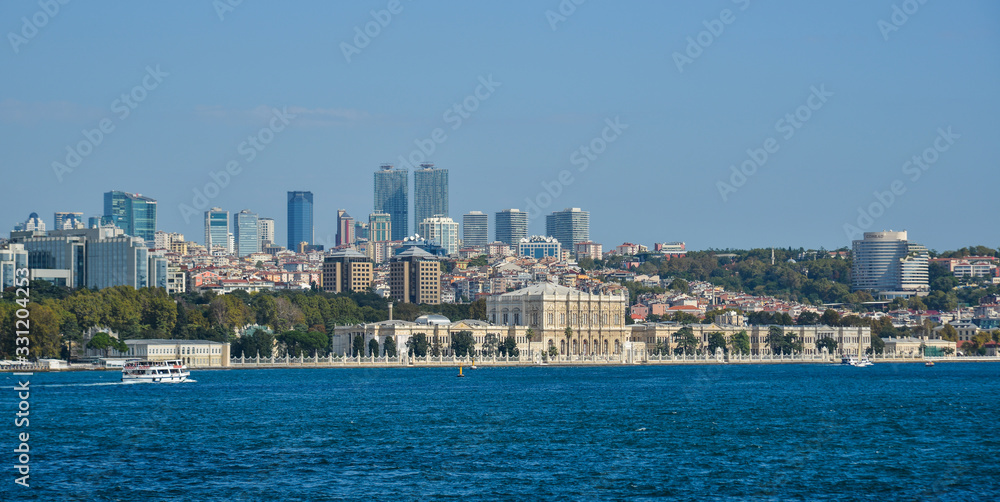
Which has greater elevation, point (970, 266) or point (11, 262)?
point (970, 266)

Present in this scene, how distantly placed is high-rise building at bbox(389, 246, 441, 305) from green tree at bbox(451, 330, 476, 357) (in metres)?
73.8

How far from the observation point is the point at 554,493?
29.8 metres

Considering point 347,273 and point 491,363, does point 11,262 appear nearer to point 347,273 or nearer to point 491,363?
point 491,363

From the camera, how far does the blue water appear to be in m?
30.3

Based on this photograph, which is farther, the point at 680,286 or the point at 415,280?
the point at 680,286

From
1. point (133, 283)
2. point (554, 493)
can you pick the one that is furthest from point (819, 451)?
point (133, 283)

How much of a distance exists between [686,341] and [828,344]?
12.3m

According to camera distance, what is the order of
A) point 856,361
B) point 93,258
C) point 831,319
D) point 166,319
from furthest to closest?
1. point 831,319
2. point 93,258
3. point 856,361
4. point 166,319

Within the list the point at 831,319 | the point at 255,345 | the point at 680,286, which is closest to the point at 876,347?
the point at 831,319

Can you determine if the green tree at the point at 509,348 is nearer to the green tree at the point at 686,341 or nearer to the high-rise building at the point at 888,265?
the green tree at the point at 686,341

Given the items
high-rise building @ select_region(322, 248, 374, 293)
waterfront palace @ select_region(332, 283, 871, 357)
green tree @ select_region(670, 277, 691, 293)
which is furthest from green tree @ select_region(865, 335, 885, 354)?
high-rise building @ select_region(322, 248, 374, 293)

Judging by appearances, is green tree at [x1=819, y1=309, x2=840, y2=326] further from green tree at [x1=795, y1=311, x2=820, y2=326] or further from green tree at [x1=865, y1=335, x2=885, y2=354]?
green tree at [x1=795, y1=311, x2=820, y2=326]

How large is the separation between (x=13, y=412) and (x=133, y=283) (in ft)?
259

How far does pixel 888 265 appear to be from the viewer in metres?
189
